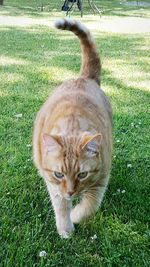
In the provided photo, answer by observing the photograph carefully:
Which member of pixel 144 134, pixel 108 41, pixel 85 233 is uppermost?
pixel 85 233

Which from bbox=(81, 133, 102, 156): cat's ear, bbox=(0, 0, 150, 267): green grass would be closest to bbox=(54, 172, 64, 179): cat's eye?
bbox=(81, 133, 102, 156): cat's ear

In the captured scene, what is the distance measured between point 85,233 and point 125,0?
2571 cm

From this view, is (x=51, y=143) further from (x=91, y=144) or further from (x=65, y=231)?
(x=65, y=231)

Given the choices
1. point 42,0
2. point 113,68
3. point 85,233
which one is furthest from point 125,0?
point 85,233

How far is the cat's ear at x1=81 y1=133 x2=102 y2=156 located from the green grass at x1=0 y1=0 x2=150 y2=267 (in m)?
0.66

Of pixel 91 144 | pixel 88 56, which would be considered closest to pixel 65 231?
pixel 91 144

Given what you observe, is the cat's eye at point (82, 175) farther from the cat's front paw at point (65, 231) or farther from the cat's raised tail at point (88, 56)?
the cat's raised tail at point (88, 56)

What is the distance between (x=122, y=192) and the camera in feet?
11.5

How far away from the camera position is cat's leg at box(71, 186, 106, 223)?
2.93 metres

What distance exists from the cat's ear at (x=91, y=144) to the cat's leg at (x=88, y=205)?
1.33ft

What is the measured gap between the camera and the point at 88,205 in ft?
9.77

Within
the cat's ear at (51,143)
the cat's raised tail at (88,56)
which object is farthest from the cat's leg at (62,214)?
the cat's raised tail at (88,56)

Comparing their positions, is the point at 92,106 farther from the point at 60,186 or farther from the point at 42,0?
the point at 42,0

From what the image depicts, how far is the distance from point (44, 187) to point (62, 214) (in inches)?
22.8
